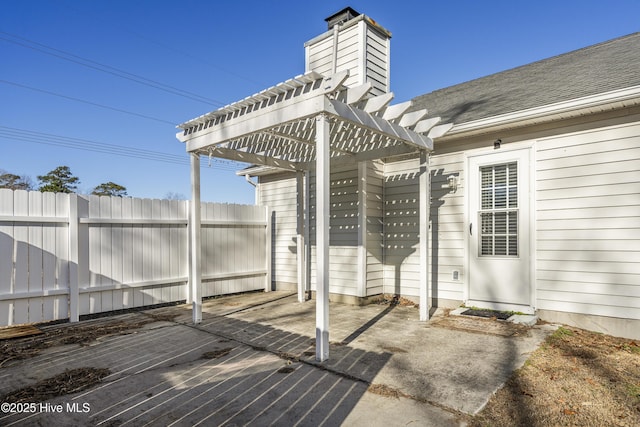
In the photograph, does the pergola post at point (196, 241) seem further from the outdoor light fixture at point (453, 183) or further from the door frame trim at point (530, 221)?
the door frame trim at point (530, 221)

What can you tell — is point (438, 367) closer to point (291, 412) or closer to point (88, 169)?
point (291, 412)

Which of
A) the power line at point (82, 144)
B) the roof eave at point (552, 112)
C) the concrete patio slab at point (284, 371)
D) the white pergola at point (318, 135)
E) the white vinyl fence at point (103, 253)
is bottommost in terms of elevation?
the concrete patio slab at point (284, 371)

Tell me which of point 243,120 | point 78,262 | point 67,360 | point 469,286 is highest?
point 243,120

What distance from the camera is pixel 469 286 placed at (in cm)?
509

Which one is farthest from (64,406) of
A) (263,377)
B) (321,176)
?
(321,176)

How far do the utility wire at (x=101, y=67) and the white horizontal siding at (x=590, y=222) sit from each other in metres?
15.9

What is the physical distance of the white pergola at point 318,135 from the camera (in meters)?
3.36

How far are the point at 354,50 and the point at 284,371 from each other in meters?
5.56

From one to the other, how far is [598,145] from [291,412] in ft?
14.3

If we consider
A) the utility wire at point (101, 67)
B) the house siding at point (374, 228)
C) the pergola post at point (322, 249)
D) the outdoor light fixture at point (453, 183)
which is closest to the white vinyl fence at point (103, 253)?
the house siding at point (374, 228)

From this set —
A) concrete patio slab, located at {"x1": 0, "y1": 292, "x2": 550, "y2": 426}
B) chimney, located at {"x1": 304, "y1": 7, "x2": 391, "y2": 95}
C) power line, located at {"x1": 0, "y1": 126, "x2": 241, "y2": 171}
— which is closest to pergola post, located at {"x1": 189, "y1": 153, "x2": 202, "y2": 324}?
concrete patio slab, located at {"x1": 0, "y1": 292, "x2": 550, "y2": 426}

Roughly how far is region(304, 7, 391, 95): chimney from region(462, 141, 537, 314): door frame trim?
2.39 meters

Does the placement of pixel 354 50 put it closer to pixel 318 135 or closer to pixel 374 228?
pixel 374 228

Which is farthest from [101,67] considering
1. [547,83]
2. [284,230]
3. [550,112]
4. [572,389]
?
[572,389]
